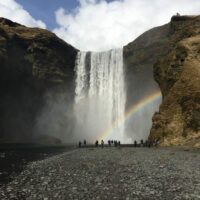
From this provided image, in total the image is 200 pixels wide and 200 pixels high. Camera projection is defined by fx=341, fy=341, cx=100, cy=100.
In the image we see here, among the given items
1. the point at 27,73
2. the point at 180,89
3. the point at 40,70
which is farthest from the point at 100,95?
the point at 180,89

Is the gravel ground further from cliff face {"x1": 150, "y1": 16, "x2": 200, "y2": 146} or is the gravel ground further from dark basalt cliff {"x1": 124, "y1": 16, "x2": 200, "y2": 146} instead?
dark basalt cliff {"x1": 124, "y1": 16, "x2": 200, "y2": 146}

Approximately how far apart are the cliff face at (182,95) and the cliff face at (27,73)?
52.7m

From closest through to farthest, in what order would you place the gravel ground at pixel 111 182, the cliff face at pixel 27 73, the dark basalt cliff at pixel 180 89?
the gravel ground at pixel 111 182 < the dark basalt cliff at pixel 180 89 < the cliff face at pixel 27 73

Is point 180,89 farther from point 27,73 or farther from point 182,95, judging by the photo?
point 27,73

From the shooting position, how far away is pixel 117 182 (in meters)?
22.8

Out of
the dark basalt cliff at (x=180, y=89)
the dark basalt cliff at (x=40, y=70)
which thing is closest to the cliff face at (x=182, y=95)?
the dark basalt cliff at (x=180, y=89)

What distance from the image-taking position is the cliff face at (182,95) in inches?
Answer: 1991

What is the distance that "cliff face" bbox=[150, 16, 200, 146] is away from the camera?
5056 centimetres

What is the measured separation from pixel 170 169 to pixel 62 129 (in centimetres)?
8876

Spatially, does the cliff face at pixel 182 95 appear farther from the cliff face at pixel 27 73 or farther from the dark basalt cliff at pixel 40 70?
the cliff face at pixel 27 73

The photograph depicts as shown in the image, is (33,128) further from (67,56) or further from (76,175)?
(76,175)

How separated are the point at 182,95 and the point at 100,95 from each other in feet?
199

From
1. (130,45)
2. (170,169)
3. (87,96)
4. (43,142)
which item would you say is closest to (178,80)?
(170,169)

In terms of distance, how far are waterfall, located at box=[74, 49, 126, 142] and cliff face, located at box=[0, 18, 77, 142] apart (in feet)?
15.9
